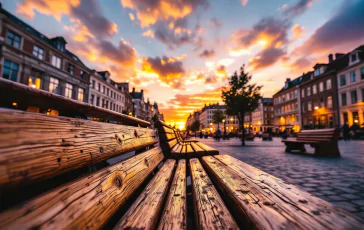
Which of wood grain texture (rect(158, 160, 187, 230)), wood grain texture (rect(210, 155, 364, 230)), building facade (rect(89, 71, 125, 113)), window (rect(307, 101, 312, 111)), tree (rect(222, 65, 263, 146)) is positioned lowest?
wood grain texture (rect(158, 160, 187, 230))

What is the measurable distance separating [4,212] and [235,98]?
498 inches

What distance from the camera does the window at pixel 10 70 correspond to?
1693 centimetres

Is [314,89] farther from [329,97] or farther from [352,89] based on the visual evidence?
[352,89]

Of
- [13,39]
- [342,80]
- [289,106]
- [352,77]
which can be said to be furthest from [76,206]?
[289,106]

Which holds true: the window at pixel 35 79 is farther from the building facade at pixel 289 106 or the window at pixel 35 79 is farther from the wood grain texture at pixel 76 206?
the building facade at pixel 289 106

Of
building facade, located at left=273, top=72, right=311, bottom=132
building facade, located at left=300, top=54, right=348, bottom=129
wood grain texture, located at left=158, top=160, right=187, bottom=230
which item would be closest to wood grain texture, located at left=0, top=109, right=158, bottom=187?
wood grain texture, located at left=158, top=160, right=187, bottom=230

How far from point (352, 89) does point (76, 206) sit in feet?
119

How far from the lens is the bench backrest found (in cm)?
576

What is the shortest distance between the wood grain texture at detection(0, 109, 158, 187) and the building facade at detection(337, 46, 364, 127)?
33.4m

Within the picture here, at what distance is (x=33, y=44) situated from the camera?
1958cm

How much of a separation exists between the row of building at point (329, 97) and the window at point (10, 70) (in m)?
32.1

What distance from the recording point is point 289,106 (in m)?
41.4

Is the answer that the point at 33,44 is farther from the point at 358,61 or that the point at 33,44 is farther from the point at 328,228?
the point at 358,61

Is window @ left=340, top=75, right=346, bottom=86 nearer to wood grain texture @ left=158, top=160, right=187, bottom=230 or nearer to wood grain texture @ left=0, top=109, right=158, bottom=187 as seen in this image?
wood grain texture @ left=158, top=160, right=187, bottom=230
